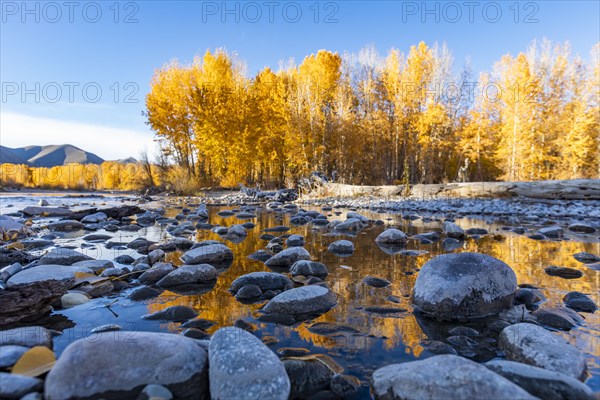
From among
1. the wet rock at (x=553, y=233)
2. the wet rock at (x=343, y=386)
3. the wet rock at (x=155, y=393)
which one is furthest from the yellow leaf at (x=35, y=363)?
the wet rock at (x=553, y=233)

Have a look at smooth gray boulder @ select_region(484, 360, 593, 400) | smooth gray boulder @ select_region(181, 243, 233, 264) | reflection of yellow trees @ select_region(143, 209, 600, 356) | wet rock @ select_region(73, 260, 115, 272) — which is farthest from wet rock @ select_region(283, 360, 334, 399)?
wet rock @ select_region(73, 260, 115, 272)

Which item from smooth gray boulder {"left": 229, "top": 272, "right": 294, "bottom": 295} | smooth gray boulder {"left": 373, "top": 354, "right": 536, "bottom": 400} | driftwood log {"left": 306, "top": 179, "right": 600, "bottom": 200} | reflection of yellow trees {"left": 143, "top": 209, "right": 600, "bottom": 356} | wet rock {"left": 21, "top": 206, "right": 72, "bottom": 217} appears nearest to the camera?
smooth gray boulder {"left": 373, "top": 354, "right": 536, "bottom": 400}

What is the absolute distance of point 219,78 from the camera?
70.9 feet

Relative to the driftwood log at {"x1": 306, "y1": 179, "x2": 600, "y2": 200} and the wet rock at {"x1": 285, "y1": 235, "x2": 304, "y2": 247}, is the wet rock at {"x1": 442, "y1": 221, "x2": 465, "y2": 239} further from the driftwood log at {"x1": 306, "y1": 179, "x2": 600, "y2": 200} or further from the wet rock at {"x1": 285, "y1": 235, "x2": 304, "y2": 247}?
the driftwood log at {"x1": 306, "y1": 179, "x2": 600, "y2": 200}

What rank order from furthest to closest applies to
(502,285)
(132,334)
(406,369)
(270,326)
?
(502,285)
(270,326)
(132,334)
(406,369)

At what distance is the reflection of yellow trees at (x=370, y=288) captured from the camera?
1895 mm

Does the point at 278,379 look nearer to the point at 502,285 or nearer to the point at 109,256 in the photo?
the point at 502,285

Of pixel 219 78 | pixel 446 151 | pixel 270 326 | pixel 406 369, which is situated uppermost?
pixel 219 78

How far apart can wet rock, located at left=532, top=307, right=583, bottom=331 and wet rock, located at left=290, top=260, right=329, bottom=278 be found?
1.63 meters

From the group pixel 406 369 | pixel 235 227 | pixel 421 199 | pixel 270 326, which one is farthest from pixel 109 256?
pixel 421 199

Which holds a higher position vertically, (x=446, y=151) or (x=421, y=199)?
(x=446, y=151)

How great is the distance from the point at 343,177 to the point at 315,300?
17071 millimetres

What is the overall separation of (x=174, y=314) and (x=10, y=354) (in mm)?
846

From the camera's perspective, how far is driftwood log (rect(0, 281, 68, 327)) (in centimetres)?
197
